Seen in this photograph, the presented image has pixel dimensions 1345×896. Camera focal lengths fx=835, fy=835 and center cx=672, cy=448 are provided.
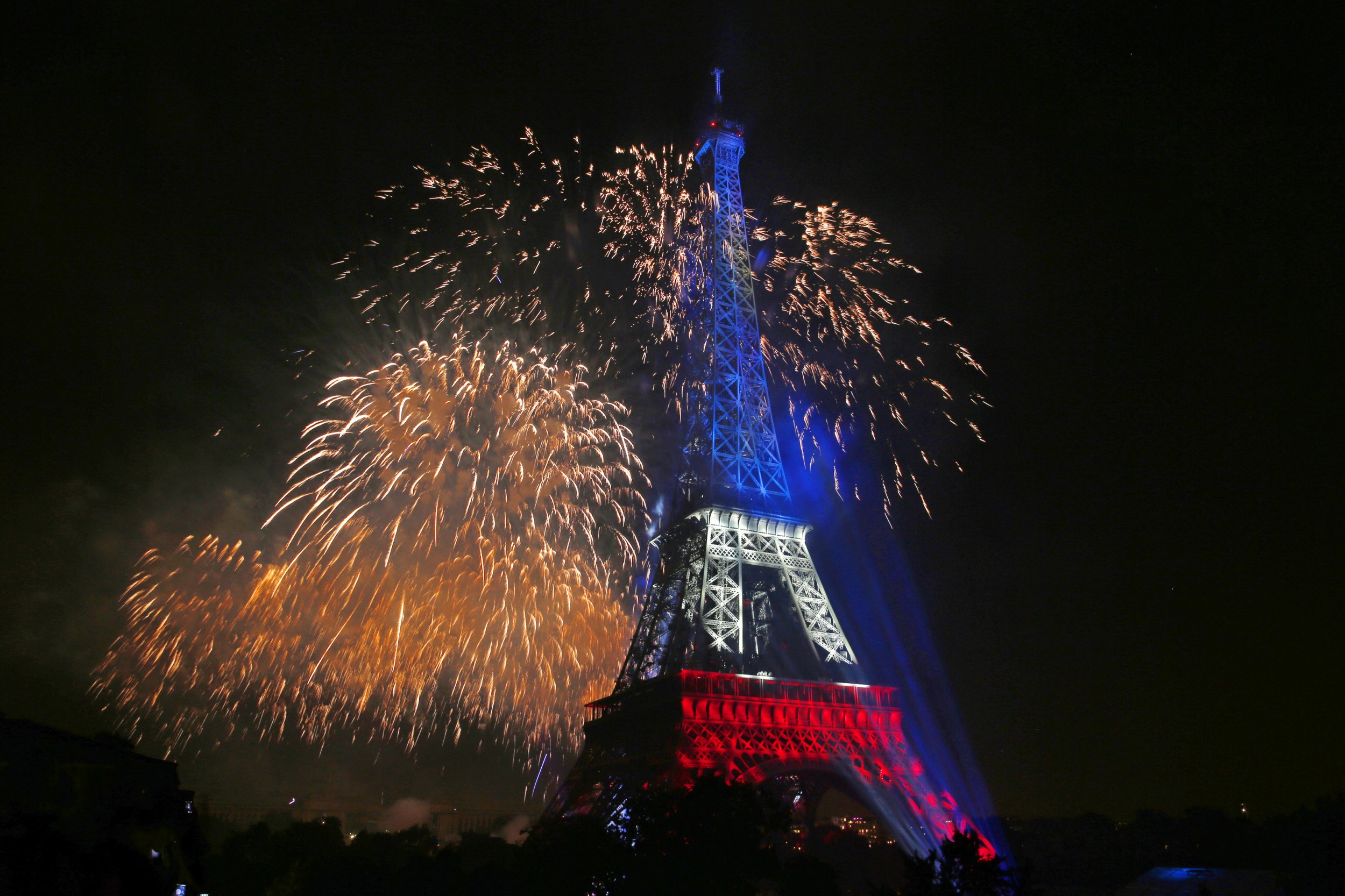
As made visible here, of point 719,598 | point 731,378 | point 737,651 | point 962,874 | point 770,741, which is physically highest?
point 731,378

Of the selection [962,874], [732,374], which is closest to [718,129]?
[732,374]

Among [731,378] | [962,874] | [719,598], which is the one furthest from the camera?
[731,378]

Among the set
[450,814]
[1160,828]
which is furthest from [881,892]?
[450,814]

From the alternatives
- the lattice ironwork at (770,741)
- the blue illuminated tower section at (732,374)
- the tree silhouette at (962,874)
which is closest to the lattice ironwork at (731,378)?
the blue illuminated tower section at (732,374)

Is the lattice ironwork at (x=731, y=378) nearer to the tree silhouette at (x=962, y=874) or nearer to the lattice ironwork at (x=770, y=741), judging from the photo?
the lattice ironwork at (x=770, y=741)

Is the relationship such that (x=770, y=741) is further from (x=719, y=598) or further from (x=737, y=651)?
(x=719, y=598)

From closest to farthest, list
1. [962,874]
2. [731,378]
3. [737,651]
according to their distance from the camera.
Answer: [962,874], [737,651], [731,378]

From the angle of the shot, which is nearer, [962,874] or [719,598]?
[962,874]
